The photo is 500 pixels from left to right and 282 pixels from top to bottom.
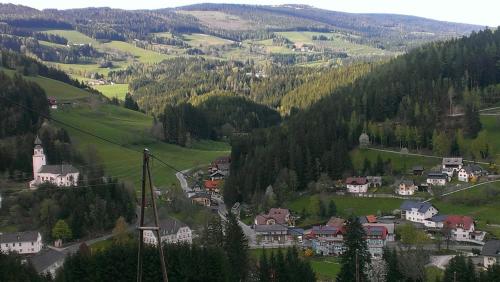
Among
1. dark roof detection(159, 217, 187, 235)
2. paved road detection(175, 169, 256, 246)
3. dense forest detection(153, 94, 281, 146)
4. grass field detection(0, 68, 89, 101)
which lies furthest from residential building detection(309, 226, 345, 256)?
grass field detection(0, 68, 89, 101)

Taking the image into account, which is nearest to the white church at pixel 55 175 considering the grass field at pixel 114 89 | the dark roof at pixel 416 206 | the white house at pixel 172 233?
the white house at pixel 172 233

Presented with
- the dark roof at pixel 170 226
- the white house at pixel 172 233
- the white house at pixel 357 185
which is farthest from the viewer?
the white house at pixel 357 185

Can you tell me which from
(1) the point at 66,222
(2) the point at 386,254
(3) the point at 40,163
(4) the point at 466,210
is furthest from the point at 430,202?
(3) the point at 40,163

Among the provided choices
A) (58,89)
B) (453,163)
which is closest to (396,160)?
(453,163)

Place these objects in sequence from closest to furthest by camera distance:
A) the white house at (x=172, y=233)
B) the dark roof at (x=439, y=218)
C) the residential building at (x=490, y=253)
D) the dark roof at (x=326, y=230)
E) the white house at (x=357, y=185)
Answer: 1. the residential building at (x=490, y=253)
2. the white house at (x=172, y=233)
3. the dark roof at (x=326, y=230)
4. the dark roof at (x=439, y=218)
5. the white house at (x=357, y=185)

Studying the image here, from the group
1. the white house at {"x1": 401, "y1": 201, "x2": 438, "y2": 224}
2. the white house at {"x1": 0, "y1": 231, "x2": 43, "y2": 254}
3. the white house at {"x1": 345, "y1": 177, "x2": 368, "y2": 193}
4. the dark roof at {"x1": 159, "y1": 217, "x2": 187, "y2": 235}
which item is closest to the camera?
the white house at {"x1": 0, "y1": 231, "x2": 43, "y2": 254}

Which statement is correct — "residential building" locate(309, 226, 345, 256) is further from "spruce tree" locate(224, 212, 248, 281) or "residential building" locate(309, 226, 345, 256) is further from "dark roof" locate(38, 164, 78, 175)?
"dark roof" locate(38, 164, 78, 175)

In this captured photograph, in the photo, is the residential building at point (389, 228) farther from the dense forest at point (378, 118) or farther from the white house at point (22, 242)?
the white house at point (22, 242)
